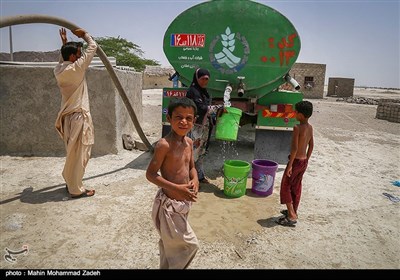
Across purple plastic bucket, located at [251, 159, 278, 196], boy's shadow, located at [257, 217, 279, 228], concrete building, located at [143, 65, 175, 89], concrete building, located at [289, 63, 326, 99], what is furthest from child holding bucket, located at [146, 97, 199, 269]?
concrete building, located at [143, 65, 175, 89]

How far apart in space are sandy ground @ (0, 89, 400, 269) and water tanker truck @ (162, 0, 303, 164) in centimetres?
116

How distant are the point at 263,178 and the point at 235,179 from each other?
1.33ft

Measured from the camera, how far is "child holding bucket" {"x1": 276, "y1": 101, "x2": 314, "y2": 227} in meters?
3.11

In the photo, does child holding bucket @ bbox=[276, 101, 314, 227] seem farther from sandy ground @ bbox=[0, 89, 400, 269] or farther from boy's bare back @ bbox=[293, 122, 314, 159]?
sandy ground @ bbox=[0, 89, 400, 269]

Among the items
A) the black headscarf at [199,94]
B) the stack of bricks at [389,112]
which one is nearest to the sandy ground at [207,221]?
the black headscarf at [199,94]

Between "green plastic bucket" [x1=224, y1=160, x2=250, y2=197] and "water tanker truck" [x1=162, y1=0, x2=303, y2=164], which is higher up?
"water tanker truck" [x1=162, y1=0, x2=303, y2=164]

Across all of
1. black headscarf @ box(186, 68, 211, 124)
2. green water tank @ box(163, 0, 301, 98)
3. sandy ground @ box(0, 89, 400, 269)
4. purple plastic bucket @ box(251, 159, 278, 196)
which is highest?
green water tank @ box(163, 0, 301, 98)

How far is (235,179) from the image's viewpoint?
3881 millimetres

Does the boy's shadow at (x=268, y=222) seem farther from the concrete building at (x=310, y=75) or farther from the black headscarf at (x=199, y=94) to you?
the concrete building at (x=310, y=75)

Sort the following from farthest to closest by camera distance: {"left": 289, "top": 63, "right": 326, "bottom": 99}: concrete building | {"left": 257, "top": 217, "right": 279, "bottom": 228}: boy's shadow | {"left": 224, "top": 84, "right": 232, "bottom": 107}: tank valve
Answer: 1. {"left": 289, "top": 63, "right": 326, "bottom": 99}: concrete building
2. {"left": 224, "top": 84, "right": 232, "bottom": 107}: tank valve
3. {"left": 257, "top": 217, "right": 279, "bottom": 228}: boy's shadow

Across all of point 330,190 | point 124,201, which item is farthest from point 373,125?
point 124,201

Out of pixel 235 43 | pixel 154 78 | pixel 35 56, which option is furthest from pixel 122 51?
pixel 235 43

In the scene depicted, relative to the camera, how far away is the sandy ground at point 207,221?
2572 millimetres

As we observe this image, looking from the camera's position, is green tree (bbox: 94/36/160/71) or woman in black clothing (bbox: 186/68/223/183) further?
green tree (bbox: 94/36/160/71)
